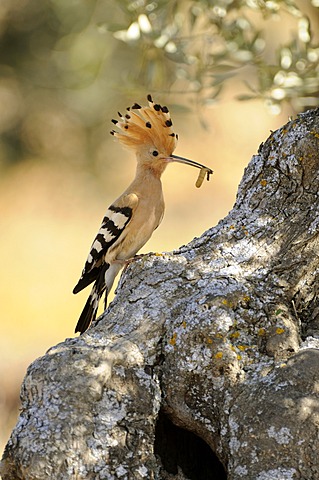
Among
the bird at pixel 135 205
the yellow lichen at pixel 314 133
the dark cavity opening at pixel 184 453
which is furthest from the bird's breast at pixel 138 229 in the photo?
the dark cavity opening at pixel 184 453

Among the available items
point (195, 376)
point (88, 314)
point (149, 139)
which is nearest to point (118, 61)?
point (149, 139)

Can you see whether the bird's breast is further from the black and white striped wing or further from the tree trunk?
the tree trunk

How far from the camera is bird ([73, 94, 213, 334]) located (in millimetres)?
3746

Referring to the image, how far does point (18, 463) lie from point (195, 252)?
3.09 ft

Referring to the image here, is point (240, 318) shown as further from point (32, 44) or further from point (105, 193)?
point (105, 193)

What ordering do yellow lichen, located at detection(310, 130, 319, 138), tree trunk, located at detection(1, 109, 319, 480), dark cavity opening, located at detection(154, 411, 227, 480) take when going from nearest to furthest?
tree trunk, located at detection(1, 109, 319, 480) → dark cavity opening, located at detection(154, 411, 227, 480) → yellow lichen, located at detection(310, 130, 319, 138)

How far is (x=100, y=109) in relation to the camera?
6.92 metres

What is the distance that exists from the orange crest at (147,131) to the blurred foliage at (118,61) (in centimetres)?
103

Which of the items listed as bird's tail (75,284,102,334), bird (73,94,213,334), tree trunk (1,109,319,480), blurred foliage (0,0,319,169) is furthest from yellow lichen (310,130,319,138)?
blurred foliage (0,0,319,169)

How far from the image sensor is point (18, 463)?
84.3 inches

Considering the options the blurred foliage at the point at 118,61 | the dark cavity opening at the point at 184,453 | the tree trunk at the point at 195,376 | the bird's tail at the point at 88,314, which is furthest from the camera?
the blurred foliage at the point at 118,61

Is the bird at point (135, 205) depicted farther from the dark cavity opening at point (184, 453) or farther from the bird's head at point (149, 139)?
the dark cavity opening at point (184, 453)

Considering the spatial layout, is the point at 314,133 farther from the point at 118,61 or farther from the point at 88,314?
the point at 118,61

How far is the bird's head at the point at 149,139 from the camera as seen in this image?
373 centimetres
